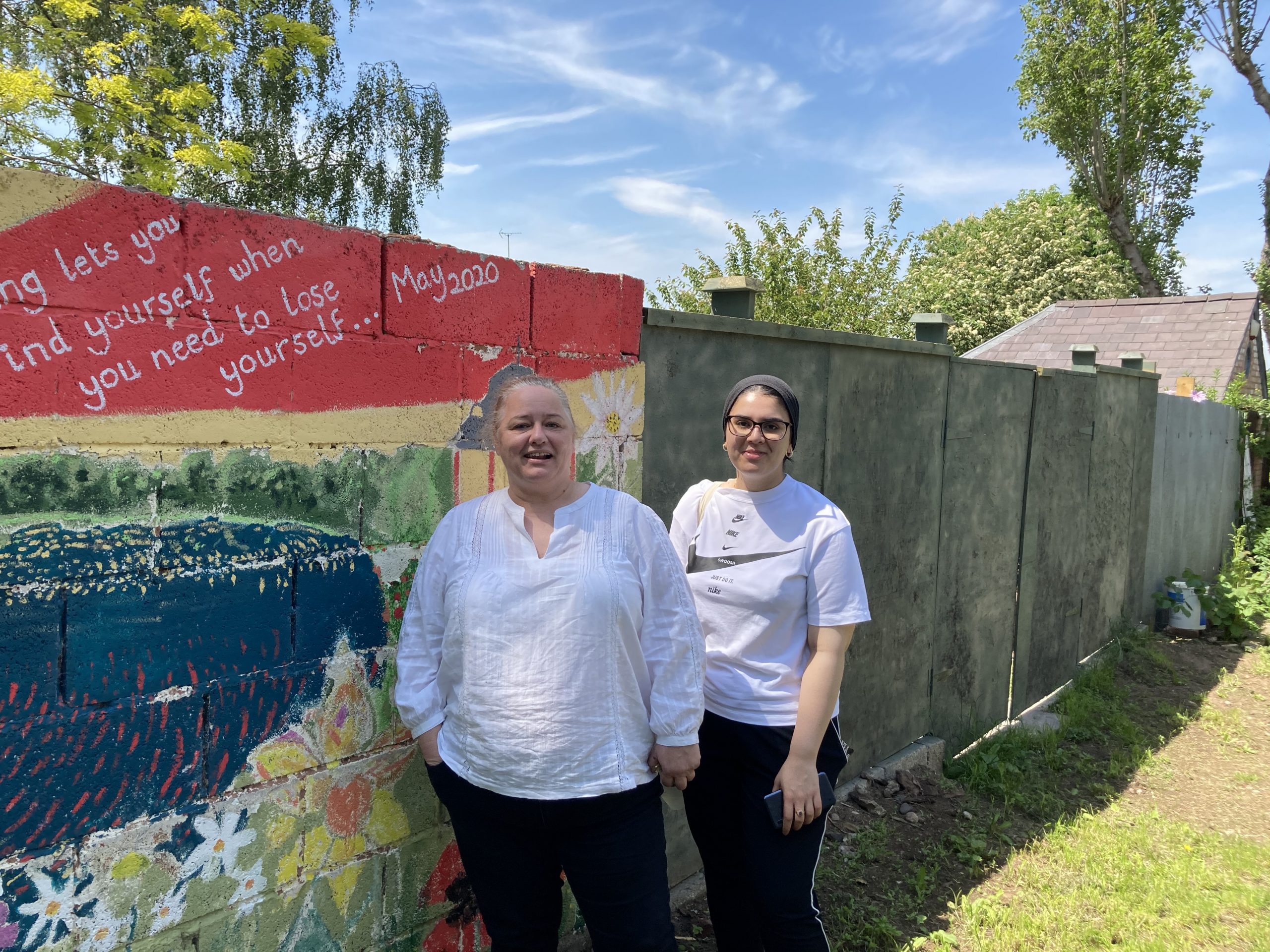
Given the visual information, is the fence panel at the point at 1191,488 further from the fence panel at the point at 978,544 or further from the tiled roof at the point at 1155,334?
the tiled roof at the point at 1155,334

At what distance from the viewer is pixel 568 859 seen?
196 cm

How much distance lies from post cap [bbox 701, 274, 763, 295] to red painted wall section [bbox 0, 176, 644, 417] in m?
0.96

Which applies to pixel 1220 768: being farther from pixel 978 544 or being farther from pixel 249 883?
pixel 249 883

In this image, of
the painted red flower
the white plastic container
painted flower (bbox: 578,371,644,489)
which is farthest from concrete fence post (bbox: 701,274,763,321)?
the white plastic container

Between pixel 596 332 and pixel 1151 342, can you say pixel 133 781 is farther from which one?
pixel 1151 342

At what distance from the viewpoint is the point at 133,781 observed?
5.78ft

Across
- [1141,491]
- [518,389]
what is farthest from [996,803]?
[1141,491]

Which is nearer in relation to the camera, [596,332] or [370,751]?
[370,751]

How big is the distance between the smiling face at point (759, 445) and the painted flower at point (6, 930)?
6.08ft

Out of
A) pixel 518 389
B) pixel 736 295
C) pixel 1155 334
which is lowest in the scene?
pixel 518 389

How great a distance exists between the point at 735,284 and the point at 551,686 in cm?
205

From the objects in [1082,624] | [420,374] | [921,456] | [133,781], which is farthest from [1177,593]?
[133,781]

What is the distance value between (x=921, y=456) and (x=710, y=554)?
240 centimetres

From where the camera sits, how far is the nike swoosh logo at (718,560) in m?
2.27
